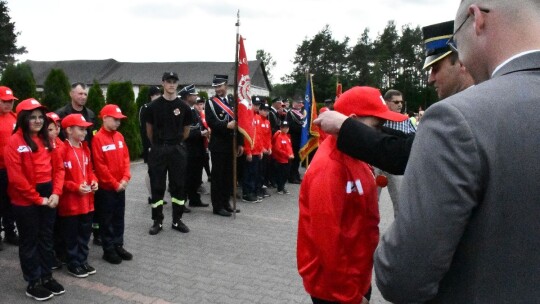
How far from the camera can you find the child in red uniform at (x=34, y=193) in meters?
4.37

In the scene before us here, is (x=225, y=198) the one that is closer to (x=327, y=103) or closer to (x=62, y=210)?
(x=62, y=210)

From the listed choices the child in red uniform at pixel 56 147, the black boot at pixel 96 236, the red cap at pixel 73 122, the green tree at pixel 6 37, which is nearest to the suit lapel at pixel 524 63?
the child in red uniform at pixel 56 147

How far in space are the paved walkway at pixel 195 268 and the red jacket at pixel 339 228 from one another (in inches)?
91.0

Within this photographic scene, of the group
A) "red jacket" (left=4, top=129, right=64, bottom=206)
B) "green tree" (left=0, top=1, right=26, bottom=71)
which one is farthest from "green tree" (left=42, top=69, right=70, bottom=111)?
"green tree" (left=0, top=1, right=26, bottom=71)

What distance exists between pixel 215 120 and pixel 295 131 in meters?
4.82

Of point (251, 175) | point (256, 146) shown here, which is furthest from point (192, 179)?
point (256, 146)

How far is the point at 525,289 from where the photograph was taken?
1.06 metres

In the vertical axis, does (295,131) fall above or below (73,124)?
below

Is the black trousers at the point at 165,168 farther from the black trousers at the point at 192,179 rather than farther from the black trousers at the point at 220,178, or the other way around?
the black trousers at the point at 192,179

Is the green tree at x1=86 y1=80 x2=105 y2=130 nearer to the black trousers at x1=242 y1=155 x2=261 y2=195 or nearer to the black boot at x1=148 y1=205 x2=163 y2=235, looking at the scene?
the black trousers at x1=242 y1=155 x2=261 y2=195

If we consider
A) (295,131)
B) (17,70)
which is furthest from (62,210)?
(17,70)

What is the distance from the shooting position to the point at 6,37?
51.4 m

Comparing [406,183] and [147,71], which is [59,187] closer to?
[406,183]

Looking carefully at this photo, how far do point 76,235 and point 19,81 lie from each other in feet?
28.4
